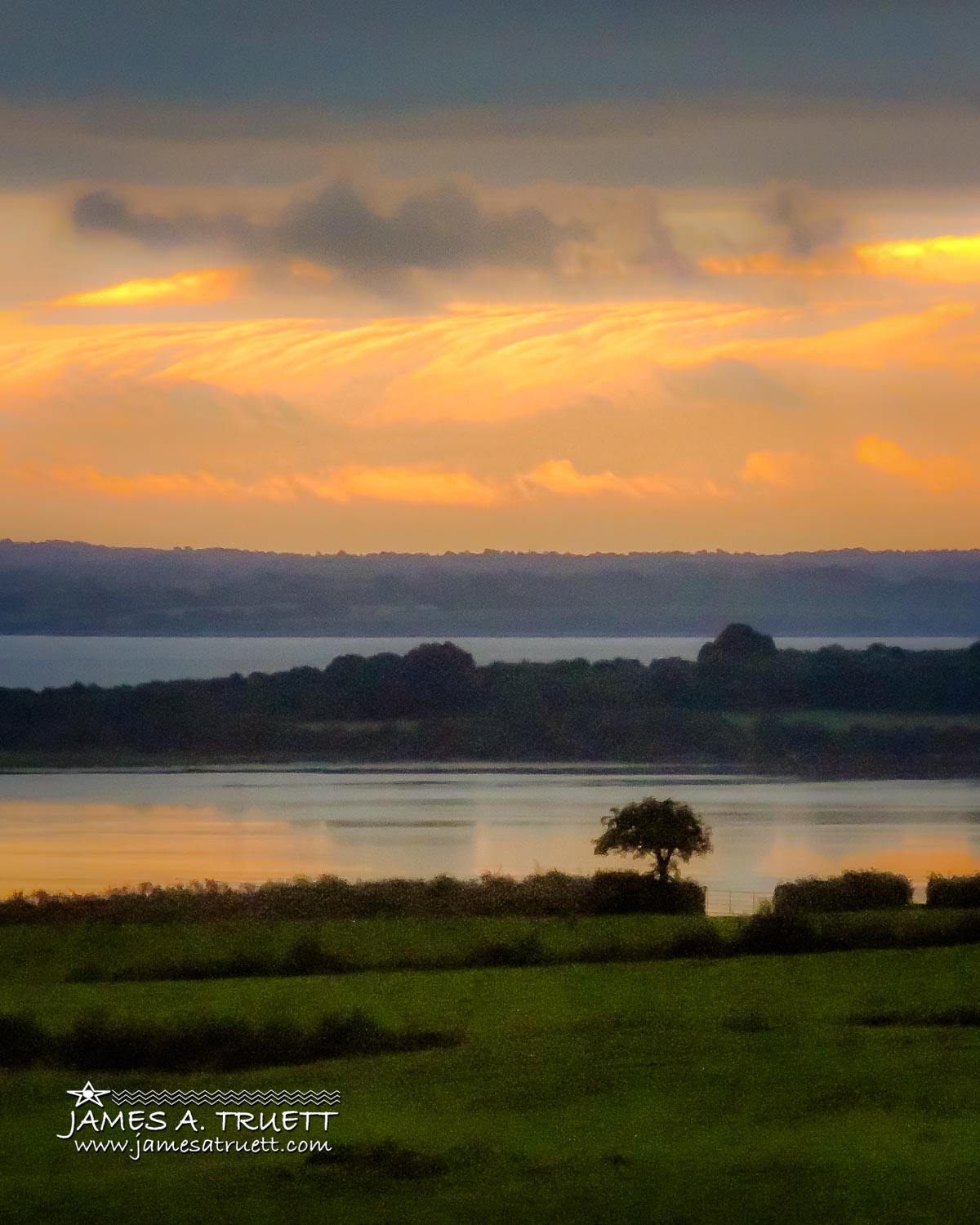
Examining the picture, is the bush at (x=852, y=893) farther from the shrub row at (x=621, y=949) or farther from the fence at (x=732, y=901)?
the shrub row at (x=621, y=949)

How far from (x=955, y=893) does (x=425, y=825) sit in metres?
25.8

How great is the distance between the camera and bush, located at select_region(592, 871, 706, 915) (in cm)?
2259

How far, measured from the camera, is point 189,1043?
40.7 ft

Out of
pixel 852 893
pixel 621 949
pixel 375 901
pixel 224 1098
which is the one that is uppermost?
pixel 852 893

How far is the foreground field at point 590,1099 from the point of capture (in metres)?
8.45

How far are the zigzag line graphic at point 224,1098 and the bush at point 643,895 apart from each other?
38.1 ft

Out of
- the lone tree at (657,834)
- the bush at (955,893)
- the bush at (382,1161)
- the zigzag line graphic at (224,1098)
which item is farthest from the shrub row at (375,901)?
the bush at (382,1161)

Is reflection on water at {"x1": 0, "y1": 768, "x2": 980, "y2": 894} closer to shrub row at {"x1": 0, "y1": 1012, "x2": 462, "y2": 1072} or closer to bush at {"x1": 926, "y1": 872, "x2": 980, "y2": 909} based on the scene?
bush at {"x1": 926, "y1": 872, "x2": 980, "y2": 909}

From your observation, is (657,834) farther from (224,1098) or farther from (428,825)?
(428,825)

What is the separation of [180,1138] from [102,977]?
841cm

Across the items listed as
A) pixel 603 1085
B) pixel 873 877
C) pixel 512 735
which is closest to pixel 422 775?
pixel 512 735

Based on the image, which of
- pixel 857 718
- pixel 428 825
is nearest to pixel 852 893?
pixel 428 825

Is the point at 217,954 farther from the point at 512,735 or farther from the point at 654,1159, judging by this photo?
the point at 512,735

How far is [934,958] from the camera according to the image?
17.2 metres
